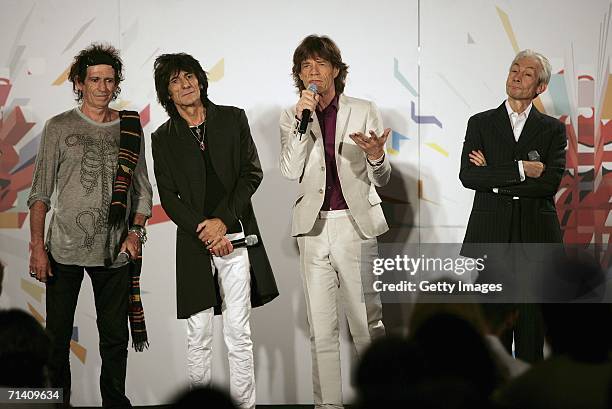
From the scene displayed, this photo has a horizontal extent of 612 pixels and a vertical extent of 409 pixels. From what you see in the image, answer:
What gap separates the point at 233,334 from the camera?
401 cm

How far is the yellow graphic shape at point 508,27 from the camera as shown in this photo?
4.77 meters

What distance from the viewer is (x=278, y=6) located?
4.81m

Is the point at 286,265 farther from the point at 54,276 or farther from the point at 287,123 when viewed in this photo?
the point at 54,276

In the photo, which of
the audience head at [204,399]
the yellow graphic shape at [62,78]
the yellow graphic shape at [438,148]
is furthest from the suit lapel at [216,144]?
the audience head at [204,399]

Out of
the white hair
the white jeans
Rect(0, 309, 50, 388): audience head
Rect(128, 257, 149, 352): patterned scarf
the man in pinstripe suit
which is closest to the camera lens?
Rect(0, 309, 50, 388): audience head

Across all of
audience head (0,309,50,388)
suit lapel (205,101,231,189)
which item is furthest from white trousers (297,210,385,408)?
audience head (0,309,50,388)

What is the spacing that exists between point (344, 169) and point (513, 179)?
81cm

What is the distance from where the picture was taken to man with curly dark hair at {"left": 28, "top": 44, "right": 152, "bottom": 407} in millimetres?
4020

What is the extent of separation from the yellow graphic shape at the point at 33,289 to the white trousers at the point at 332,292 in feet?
5.31

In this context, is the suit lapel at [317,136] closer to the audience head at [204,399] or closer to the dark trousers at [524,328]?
the dark trousers at [524,328]

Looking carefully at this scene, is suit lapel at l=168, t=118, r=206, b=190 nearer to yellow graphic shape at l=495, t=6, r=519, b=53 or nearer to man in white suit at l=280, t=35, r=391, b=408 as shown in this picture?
man in white suit at l=280, t=35, r=391, b=408

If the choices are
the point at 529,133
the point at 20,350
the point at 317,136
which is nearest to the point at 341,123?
the point at 317,136

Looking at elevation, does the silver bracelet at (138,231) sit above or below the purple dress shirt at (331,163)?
below

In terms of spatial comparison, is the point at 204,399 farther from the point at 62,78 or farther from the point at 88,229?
the point at 62,78
